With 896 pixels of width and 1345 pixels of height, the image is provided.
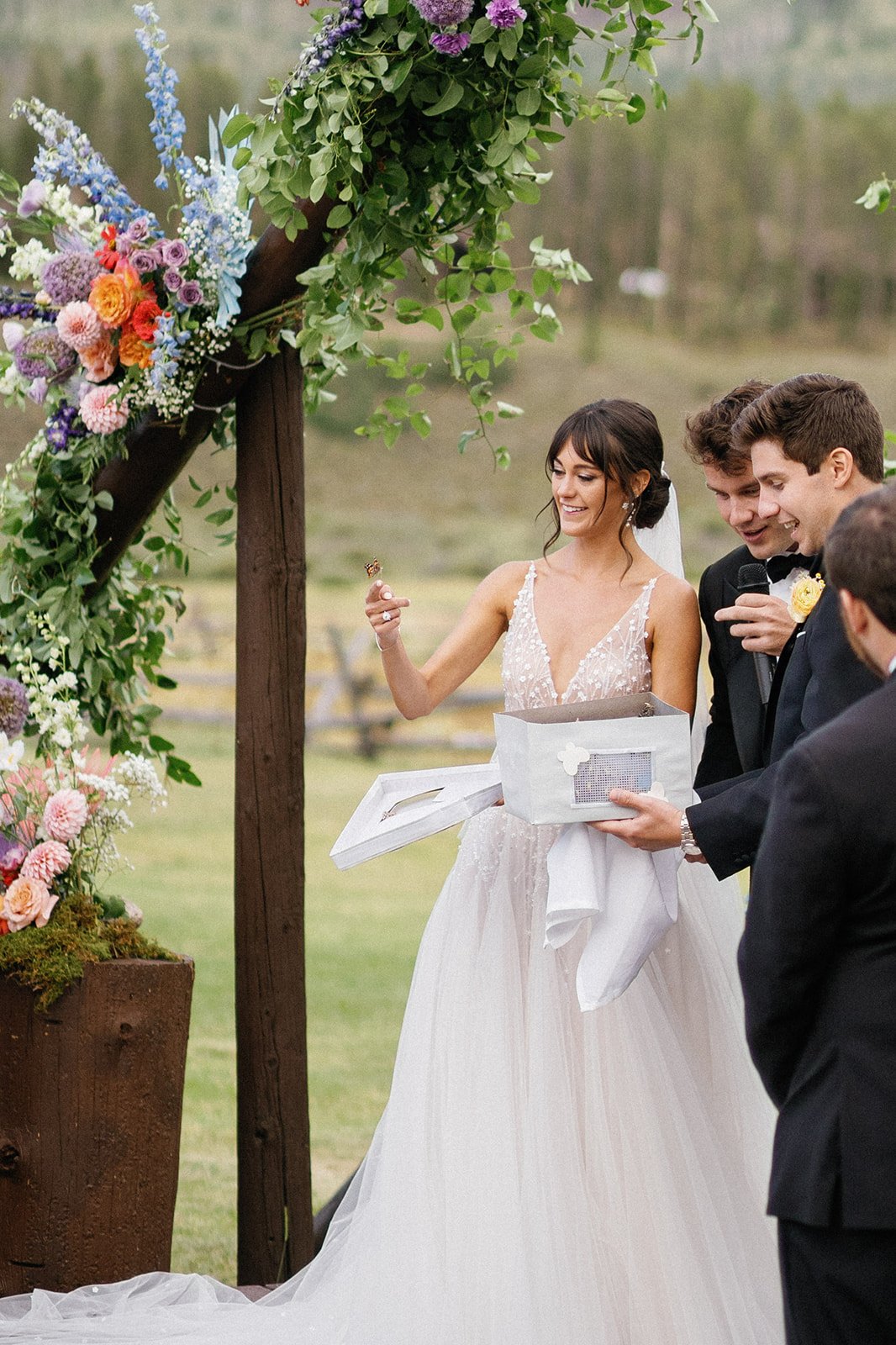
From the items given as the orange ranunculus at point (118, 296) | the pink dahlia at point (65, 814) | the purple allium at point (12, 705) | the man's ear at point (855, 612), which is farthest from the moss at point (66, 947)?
the man's ear at point (855, 612)

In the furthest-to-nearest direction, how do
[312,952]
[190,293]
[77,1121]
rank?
1. [312,952]
2. [190,293]
3. [77,1121]

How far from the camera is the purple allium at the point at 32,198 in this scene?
11.8ft

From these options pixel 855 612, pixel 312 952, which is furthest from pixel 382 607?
pixel 312 952

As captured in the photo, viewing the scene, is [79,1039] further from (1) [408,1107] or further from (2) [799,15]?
(2) [799,15]

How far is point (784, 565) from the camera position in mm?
2834

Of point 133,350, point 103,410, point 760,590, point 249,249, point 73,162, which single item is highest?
point 73,162

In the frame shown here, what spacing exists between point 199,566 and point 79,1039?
14377 mm

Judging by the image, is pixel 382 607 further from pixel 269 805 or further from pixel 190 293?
pixel 190 293

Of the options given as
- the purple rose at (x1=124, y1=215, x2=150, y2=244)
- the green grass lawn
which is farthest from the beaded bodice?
the green grass lawn

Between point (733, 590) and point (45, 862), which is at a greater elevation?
point (733, 590)

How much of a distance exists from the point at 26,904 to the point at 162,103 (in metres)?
1.94

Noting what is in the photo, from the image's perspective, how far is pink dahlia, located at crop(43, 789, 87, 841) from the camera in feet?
11.0

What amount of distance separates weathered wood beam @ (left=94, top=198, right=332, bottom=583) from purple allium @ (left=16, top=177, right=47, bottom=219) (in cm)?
56

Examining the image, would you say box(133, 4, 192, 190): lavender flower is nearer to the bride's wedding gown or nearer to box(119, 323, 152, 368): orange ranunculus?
box(119, 323, 152, 368): orange ranunculus
